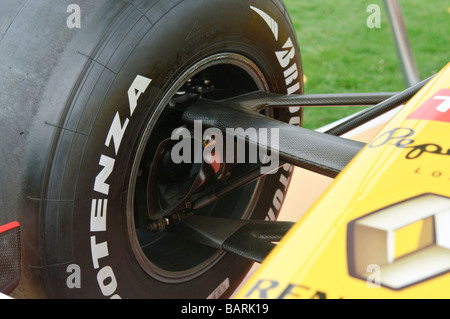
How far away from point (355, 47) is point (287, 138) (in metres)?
2.62

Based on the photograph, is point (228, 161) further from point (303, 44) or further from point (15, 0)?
point (303, 44)

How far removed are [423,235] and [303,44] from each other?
309 cm

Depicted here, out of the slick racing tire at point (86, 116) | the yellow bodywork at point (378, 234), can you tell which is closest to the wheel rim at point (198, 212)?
the slick racing tire at point (86, 116)

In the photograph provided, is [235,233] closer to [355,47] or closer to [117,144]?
[117,144]

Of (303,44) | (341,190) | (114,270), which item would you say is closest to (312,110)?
(303,44)

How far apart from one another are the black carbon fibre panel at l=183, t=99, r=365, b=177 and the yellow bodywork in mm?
250

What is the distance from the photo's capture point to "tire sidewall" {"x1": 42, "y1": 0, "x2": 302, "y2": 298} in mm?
941

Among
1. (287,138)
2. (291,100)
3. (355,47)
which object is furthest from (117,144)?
(355,47)

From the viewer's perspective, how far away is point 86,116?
931 millimetres

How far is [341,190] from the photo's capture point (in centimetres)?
74

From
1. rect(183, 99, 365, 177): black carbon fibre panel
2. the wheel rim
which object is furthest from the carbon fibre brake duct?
rect(183, 99, 365, 177): black carbon fibre panel

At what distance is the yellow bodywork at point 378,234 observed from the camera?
604 mm

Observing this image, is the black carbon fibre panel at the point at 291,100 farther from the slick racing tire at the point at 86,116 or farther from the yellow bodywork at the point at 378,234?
the yellow bodywork at the point at 378,234

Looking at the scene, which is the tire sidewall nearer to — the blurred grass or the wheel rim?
the wheel rim
